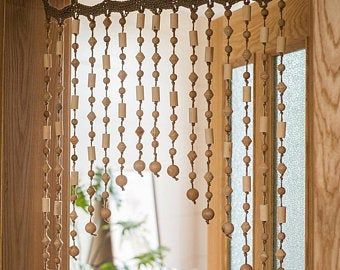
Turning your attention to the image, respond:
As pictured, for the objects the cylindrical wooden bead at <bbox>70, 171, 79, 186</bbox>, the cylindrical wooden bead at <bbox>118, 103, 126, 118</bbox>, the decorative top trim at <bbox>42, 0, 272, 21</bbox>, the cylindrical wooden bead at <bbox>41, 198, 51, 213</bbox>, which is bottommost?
the cylindrical wooden bead at <bbox>41, 198, 51, 213</bbox>

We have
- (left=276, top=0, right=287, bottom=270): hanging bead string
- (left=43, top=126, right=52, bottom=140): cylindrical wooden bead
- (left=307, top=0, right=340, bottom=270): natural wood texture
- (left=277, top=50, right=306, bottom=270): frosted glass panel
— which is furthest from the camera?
(left=277, top=50, right=306, bottom=270): frosted glass panel

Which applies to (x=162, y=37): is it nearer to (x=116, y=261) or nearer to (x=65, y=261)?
(x=116, y=261)

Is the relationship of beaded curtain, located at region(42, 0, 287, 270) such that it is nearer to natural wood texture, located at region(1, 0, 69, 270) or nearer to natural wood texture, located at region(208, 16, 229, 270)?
natural wood texture, located at region(1, 0, 69, 270)

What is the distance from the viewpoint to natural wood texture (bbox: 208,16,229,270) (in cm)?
238

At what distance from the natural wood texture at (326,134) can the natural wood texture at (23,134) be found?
3.15 ft

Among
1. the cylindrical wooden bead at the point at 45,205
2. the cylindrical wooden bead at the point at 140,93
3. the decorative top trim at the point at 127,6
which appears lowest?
the cylindrical wooden bead at the point at 45,205

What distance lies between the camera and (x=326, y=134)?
1333 millimetres

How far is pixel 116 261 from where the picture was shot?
11.8ft

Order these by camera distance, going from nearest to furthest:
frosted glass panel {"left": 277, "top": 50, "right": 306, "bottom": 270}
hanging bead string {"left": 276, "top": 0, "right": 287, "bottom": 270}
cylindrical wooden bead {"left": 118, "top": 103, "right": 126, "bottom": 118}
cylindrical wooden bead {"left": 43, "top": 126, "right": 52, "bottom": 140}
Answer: hanging bead string {"left": 276, "top": 0, "right": 287, "bottom": 270} → cylindrical wooden bead {"left": 118, "top": 103, "right": 126, "bottom": 118} → cylindrical wooden bead {"left": 43, "top": 126, "right": 52, "bottom": 140} → frosted glass panel {"left": 277, "top": 50, "right": 306, "bottom": 270}

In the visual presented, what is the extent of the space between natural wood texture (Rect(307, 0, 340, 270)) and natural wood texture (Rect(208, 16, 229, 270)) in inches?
40.3

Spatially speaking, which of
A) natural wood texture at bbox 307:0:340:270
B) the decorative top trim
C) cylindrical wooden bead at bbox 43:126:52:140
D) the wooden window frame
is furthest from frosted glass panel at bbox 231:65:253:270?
natural wood texture at bbox 307:0:340:270

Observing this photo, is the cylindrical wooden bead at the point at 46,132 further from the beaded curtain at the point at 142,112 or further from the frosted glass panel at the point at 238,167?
the frosted glass panel at the point at 238,167

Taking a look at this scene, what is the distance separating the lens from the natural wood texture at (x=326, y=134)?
4.30 ft

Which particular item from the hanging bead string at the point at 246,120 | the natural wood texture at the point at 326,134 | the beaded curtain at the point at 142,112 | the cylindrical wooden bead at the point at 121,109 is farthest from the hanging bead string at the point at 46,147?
the natural wood texture at the point at 326,134
